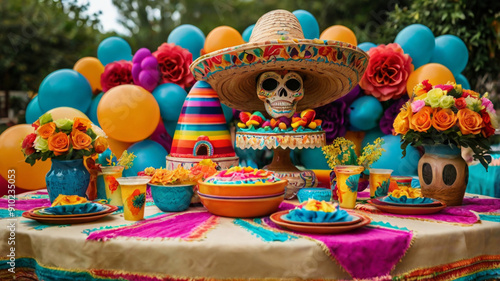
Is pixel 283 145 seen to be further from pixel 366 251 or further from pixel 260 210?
pixel 366 251

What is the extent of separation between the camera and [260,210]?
1.90 meters

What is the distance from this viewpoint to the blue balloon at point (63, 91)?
3557 mm

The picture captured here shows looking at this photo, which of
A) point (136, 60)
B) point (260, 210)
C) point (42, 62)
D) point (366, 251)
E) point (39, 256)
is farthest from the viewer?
point (42, 62)

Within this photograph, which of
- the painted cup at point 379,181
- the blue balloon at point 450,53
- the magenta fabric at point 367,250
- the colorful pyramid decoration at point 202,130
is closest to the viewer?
the magenta fabric at point 367,250

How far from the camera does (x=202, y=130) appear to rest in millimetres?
2715

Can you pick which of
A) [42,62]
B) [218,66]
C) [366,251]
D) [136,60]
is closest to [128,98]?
[136,60]

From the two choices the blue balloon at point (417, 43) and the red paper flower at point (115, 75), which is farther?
the red paper flower at point (115, 75)

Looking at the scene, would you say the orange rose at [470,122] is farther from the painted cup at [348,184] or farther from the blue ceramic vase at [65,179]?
the blue ceramic vase at [65,179]

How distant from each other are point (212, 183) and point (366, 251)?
742mm

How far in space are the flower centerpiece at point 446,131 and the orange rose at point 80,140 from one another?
5.26 ft

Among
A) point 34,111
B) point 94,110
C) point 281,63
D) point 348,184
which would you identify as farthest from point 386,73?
point 34,111

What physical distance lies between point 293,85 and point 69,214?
1.46 m

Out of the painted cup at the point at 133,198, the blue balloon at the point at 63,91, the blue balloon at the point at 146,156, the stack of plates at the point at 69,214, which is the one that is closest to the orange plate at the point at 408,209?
the painted cup at the point at 133,198

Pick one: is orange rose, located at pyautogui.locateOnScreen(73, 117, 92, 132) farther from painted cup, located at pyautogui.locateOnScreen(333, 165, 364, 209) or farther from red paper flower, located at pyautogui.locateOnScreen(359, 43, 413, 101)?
red paper flower, located at pyautogui.locateOnScreen(359, 43, 413, 101)
